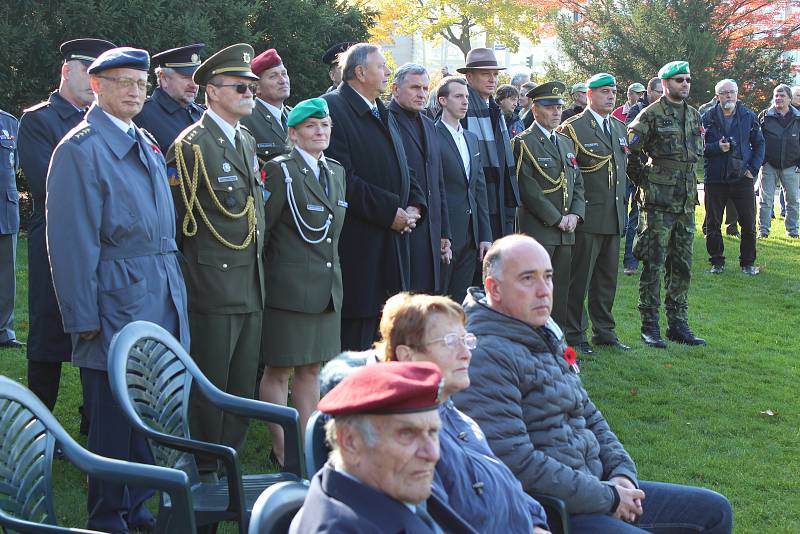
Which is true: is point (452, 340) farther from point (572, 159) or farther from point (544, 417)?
point (572, 159)

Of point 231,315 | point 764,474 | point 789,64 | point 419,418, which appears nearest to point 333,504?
point 419,418

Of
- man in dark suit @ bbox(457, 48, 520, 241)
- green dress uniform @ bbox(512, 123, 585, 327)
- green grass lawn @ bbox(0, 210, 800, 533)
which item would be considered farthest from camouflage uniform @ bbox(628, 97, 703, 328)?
man in dark suit @ bbox(457, 48, 520, 241)

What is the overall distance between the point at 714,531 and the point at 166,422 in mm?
2175

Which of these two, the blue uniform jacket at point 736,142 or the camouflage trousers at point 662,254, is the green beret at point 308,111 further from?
the blue uniform jacket at point 736,142

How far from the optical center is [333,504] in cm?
246

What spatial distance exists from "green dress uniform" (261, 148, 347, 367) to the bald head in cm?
152

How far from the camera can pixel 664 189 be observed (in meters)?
9.02

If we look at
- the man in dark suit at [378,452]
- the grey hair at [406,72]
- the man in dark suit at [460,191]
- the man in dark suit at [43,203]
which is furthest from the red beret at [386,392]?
the man in dark suit at [460,191]

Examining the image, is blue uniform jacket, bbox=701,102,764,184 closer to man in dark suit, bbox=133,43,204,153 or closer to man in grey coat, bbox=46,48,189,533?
man in dark suit, bbox=133,43,204,153

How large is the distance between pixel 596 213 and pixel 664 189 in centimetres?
62

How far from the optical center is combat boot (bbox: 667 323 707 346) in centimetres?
929

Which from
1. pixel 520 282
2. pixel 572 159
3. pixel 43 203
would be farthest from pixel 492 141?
pixel 520 282

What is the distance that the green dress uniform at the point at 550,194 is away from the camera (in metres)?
8.47

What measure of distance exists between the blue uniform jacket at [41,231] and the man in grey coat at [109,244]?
1348 mm
